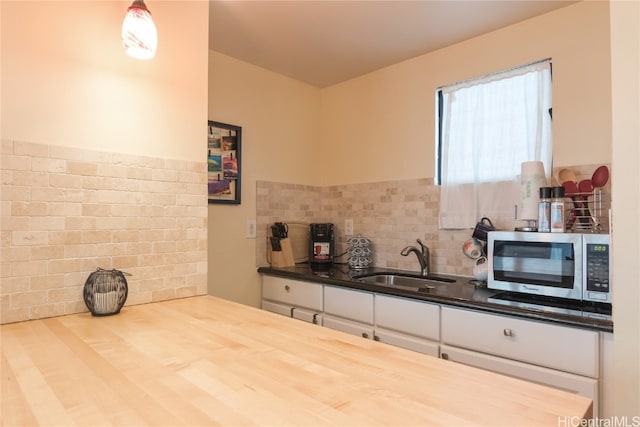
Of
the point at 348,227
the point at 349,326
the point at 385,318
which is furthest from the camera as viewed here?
the point at 348,227

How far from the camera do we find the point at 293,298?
2516mm

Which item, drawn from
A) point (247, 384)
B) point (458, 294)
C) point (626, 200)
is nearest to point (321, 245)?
point (458, 294)

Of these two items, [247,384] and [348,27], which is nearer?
[247,384]

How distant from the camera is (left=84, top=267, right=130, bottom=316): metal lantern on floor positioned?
1.30m

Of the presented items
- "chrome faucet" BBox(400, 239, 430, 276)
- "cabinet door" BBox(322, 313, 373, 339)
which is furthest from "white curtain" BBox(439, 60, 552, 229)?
"cabinet door" BBox(322, 313, 373, 339)

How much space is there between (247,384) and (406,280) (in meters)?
1.90

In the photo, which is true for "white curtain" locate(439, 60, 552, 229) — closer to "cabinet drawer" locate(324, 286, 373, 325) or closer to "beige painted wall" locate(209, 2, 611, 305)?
"beige painted wall" locate(209, 2, 611, 305)

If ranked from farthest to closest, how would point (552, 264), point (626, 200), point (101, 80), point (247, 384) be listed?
point (552, 264), point (101, 80), point (626, 200), point (247, 384)

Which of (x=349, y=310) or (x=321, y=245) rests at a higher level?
(x=321, y=245)

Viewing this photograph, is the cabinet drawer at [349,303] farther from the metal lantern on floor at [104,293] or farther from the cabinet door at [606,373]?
the metal lantern on floor at [104,293]

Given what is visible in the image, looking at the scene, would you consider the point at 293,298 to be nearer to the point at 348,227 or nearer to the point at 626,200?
the point at 348,227

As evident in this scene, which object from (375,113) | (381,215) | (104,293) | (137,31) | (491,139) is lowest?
(104,293)

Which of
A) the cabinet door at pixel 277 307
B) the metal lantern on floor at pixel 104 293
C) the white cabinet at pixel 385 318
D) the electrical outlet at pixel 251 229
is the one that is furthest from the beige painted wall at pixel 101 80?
the cabinet door at pixel 277 307

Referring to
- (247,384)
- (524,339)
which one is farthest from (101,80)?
(524,339)
